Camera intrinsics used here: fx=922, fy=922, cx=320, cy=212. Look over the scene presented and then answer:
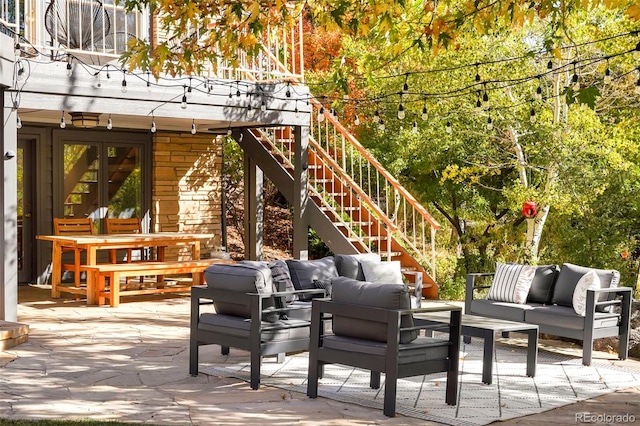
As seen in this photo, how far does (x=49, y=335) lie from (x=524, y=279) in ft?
16.4

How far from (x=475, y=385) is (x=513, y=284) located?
7.62ft

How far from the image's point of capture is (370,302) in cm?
664

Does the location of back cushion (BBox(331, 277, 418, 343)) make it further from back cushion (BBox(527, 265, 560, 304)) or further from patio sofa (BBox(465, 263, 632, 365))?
back cushion (BBox(527, 265, 560, 304))

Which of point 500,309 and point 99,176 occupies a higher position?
point 99,176

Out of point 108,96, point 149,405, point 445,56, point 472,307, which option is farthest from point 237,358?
point 445,56

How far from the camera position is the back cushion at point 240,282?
7520 mm

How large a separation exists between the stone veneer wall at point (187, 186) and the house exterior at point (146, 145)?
0.02 meters

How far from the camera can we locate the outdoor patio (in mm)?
6277

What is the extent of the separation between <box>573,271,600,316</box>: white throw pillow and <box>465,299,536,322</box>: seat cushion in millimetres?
497

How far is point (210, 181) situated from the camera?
635 inches

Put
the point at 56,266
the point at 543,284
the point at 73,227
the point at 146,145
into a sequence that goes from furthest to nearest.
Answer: the point at 146,145 < the point at 73,227 < the point at 56,266 < the point at 543,284

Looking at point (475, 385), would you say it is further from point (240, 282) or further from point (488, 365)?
point (240, 282)

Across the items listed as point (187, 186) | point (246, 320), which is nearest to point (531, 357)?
point (246, 320)

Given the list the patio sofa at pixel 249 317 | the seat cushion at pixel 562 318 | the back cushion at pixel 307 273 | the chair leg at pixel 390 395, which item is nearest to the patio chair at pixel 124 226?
the back cushion at pixel 307 273
